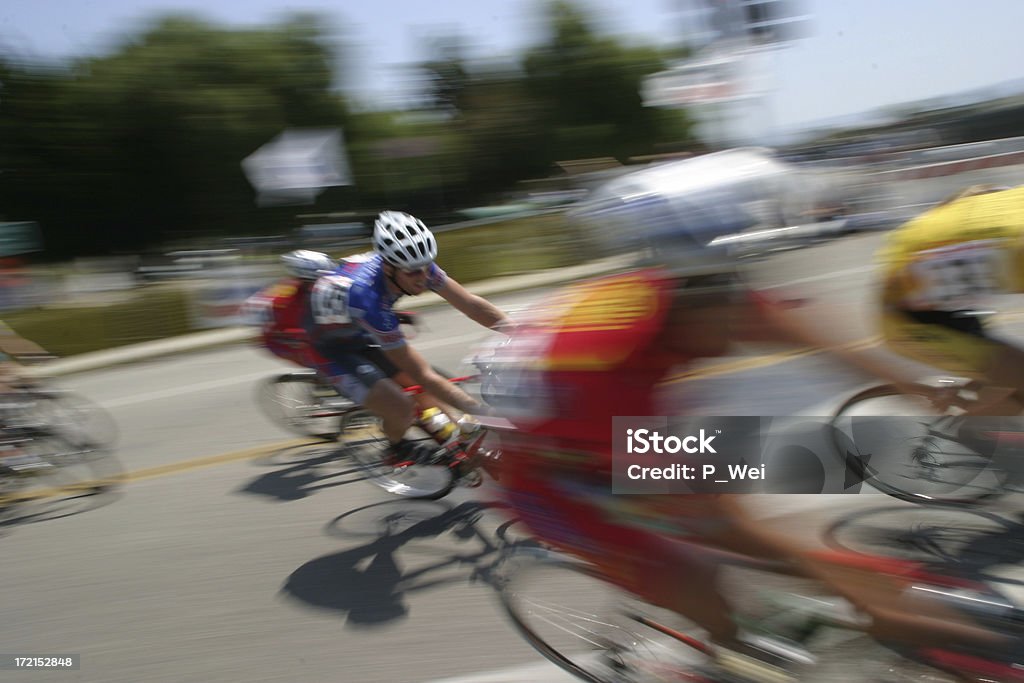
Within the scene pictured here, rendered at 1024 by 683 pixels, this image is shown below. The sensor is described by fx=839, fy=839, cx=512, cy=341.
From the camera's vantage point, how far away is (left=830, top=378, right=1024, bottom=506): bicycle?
13.2ft

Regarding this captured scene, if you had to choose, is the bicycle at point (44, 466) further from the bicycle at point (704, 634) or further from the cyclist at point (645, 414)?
the cyclist at point (645, 414)

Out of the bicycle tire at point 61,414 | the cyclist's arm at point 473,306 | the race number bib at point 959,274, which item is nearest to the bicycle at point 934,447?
the race number bib at point 959,274

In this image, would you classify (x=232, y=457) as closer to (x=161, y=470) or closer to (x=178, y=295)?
(x=161, y=470)

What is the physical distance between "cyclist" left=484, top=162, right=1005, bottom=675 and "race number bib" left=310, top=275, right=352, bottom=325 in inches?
102

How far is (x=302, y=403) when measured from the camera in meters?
7.13

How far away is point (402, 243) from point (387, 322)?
0.45 meters

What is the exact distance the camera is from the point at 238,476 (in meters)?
6.51

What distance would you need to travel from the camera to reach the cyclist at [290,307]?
6.73 m

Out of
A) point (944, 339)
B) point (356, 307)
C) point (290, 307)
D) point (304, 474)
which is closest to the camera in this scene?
point (944, 339)

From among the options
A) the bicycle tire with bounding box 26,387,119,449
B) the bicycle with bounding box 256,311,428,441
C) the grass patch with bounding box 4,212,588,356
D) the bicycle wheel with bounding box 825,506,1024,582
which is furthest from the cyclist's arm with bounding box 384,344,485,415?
the grass patch with bounding box 4,212,588,356

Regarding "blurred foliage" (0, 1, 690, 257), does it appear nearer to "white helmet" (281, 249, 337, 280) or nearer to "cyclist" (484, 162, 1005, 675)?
"white helmet" (281, 249, 337, 280)

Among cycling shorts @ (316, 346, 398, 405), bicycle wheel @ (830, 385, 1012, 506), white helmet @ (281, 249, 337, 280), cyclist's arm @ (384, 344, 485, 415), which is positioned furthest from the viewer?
white helmet @ (281, 249, 337, 280)

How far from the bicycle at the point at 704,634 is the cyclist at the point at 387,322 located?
1.36 meters

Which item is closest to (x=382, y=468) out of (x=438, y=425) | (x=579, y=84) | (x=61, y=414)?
(x=438, y=425)
